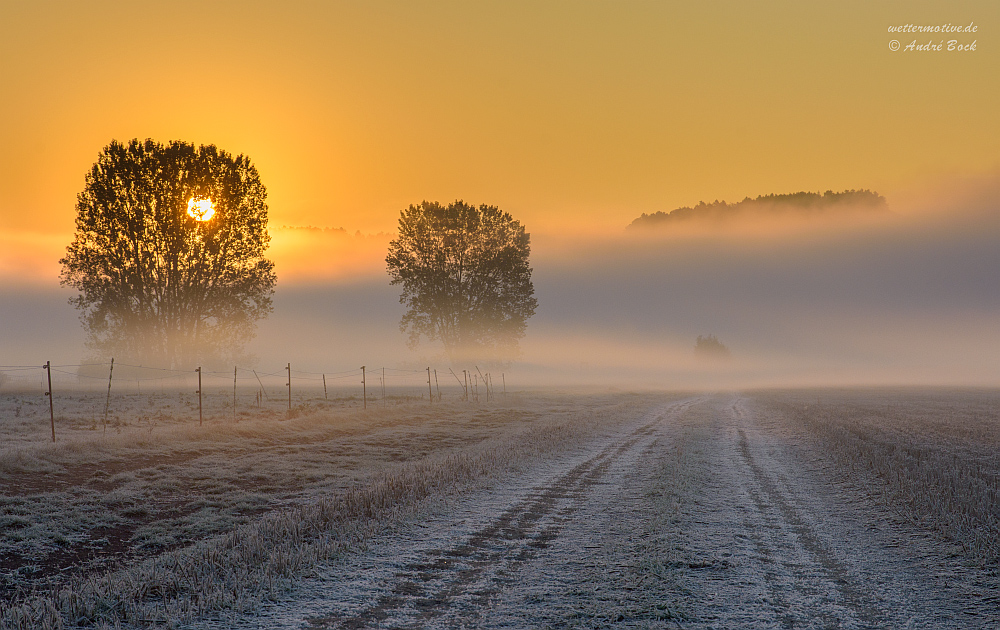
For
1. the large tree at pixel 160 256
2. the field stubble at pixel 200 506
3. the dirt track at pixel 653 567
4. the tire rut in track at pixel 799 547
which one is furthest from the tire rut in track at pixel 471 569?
the large tree at pixel 160 256

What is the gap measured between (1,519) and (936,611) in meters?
13.7

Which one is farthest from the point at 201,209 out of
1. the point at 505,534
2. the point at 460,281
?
the point at 505,534

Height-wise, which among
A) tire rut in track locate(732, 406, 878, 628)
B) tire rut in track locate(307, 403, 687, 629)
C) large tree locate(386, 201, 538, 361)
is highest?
large tree locate(386, 201, 538, 361)

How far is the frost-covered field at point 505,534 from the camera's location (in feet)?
21.1

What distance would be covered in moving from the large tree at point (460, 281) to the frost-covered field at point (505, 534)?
31.7 metres

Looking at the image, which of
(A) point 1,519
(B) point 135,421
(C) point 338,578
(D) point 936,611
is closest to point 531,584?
(C) point 338,578

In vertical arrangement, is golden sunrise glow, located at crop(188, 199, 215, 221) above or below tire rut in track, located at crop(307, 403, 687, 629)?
above

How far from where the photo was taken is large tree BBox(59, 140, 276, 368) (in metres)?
37.7

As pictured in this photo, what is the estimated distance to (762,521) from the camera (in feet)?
33.2

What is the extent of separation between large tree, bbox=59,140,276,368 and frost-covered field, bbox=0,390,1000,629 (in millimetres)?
20313

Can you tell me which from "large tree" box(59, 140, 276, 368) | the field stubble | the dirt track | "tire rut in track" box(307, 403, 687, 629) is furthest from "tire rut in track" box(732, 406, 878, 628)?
"large tree" box(59, 140, 276, 368)

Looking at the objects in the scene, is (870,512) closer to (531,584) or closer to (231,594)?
(531,584)

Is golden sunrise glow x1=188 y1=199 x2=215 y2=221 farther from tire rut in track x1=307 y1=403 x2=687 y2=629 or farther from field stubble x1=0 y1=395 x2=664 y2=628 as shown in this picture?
tire rut in track x1=307 y1=403 x2=687 y2=629

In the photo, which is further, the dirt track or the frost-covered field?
the frost-covered field
